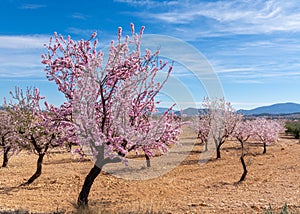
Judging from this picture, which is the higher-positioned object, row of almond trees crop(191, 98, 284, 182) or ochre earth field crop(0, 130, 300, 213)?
row of almond trees crop(191, 98, 284, 182)

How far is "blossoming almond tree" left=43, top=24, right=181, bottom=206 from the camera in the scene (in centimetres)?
823

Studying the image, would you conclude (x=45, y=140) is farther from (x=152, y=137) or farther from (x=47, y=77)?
(x=152, y=137)

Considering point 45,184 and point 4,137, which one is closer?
point 45,184

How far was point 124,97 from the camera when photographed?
27.9 feet

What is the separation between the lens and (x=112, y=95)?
8.91 meters

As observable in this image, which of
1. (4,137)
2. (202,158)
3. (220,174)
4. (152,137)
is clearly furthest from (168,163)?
(152,137)

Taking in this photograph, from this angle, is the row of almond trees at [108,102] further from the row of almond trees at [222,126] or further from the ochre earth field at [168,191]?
the row of almond trees at [222,126]

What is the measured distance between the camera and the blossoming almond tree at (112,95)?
8.23 m

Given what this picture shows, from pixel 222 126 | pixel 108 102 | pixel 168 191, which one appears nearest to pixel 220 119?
pixel 222 126

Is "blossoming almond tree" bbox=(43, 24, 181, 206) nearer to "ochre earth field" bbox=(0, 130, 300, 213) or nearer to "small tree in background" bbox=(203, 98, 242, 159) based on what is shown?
"ochre earth field" bbox=(0, 130, 300, 213)

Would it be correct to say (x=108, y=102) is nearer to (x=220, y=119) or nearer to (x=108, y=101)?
(x=108, y=101)

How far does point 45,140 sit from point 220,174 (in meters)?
9.50

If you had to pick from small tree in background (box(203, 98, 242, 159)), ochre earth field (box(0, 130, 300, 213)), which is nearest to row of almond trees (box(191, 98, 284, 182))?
small tree in background (box(203, 98, 242, 159))

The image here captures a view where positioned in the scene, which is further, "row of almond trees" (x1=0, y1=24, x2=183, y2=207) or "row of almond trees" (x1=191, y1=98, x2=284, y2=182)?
"row of almond trees" (x1=191, y1=98, x2=284, y2=182)
